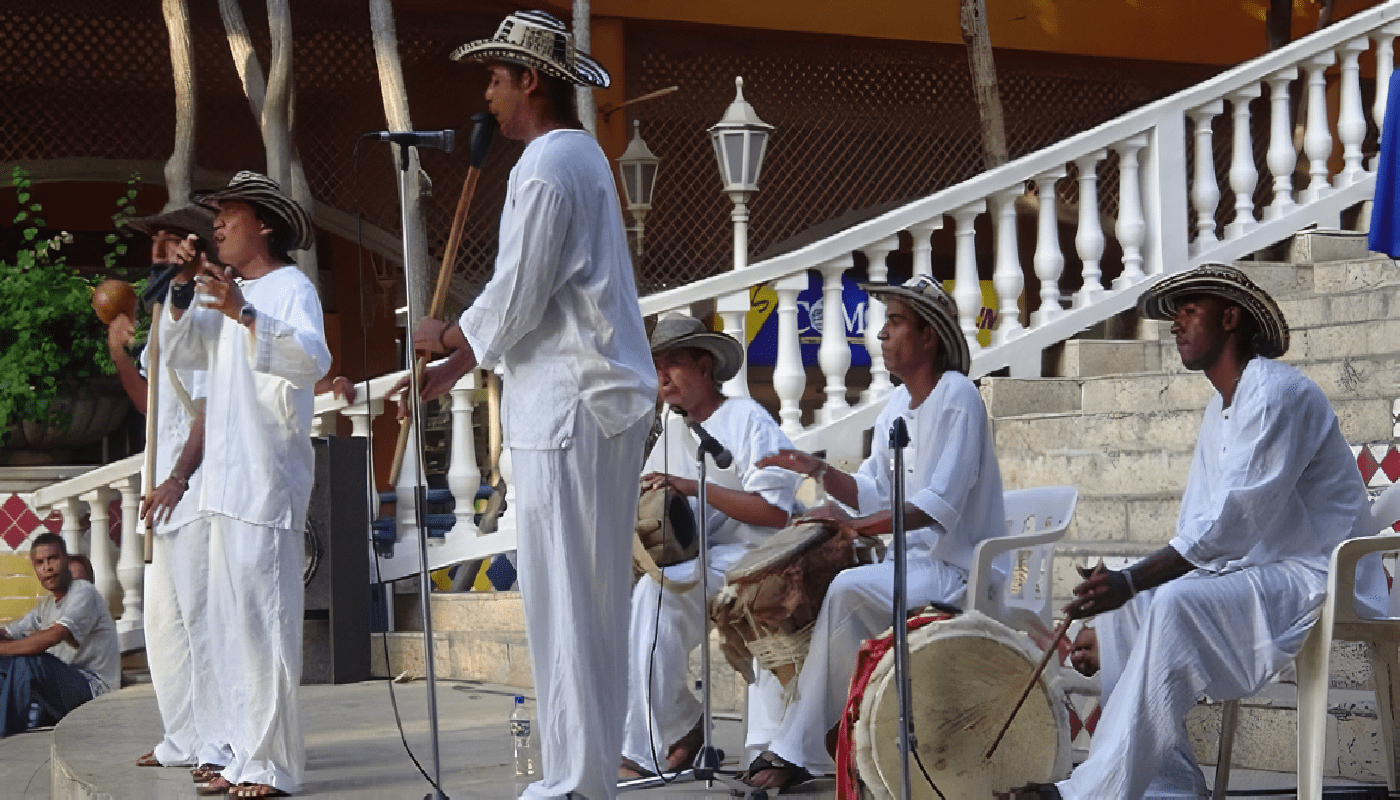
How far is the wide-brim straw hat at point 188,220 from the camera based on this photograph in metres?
5.81

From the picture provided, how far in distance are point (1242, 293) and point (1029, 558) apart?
1.16 m

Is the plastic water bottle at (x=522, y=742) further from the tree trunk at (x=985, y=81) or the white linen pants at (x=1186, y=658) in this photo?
the tree trunk at (x=985, y=81)

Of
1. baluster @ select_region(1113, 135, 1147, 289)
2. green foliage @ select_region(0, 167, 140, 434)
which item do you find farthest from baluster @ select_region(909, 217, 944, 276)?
green foliage @ select_region(0, 167, 140, 434)

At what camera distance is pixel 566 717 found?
4074mm

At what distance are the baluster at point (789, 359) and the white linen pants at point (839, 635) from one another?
3.07 metres

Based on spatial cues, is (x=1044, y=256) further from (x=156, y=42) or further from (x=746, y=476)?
(x=156, y=42)

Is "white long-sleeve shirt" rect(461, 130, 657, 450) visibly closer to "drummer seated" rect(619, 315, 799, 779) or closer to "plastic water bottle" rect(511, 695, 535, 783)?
"drummer seated" rect(619, 315, 799, 779)

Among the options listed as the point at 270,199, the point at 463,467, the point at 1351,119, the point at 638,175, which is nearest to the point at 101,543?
the point at 463,467

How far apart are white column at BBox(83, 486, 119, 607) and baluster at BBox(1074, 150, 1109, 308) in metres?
5.22

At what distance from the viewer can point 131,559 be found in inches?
382

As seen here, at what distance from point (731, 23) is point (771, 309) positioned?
2256mm

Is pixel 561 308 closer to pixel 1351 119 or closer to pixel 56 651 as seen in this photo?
pixel 56 651

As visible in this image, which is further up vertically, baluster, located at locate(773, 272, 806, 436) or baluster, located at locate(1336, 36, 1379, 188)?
baluster, located at locate(1336, 36, 1379, 188)

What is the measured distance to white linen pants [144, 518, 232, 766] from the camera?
5547 mm
